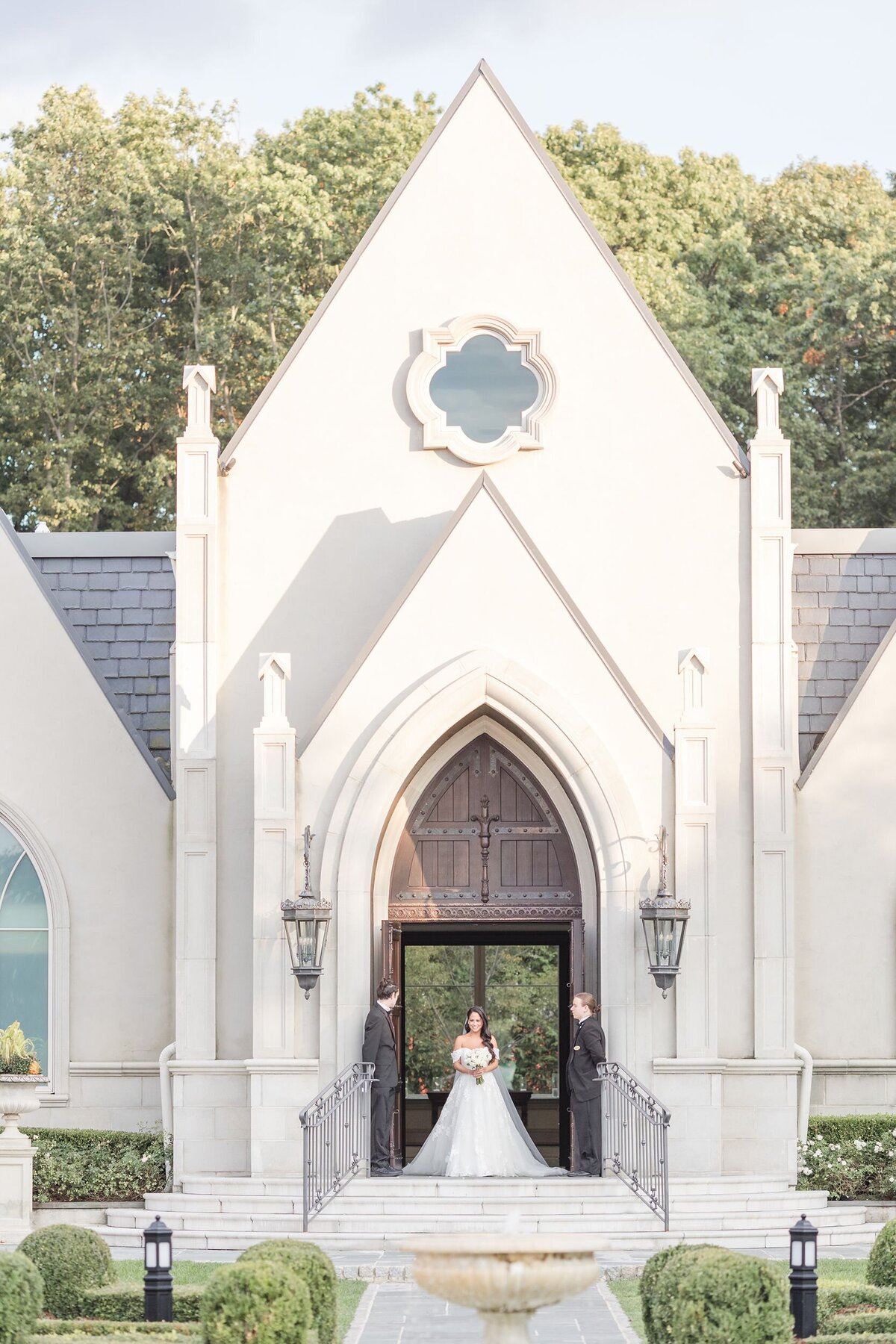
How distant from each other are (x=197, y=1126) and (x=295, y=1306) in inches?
355

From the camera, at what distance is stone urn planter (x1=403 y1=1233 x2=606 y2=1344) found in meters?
9.85

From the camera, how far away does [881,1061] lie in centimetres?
2073

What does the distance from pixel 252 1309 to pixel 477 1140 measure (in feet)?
27.3

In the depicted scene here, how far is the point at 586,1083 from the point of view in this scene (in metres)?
19.3

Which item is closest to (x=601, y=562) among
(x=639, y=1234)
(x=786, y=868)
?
(x=786, y=868)

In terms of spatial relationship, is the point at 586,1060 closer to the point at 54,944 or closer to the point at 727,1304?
the point at 54,944

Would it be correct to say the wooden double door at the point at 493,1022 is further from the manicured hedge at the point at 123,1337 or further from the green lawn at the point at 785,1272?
the manicured hedge at the point at 123,1337

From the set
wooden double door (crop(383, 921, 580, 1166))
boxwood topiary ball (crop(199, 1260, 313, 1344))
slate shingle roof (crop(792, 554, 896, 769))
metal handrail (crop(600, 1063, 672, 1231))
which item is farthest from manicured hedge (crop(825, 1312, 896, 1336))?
wooden double door (crop(383, 921, 580, 1166))

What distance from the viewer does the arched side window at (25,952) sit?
2131cm

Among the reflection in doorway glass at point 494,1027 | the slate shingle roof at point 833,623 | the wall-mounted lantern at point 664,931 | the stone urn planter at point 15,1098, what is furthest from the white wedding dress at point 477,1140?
the reflection in doorway glass at point 494,1027

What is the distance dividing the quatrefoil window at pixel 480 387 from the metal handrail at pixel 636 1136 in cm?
657

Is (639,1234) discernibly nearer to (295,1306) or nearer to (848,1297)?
(848,1297)

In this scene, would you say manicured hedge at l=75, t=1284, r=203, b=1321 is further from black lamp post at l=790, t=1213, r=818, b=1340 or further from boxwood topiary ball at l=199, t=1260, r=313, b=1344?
black lamp post at l=790, t=1213, r=818, b=1340

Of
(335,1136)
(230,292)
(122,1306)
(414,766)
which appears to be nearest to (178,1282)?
(122,1306)
